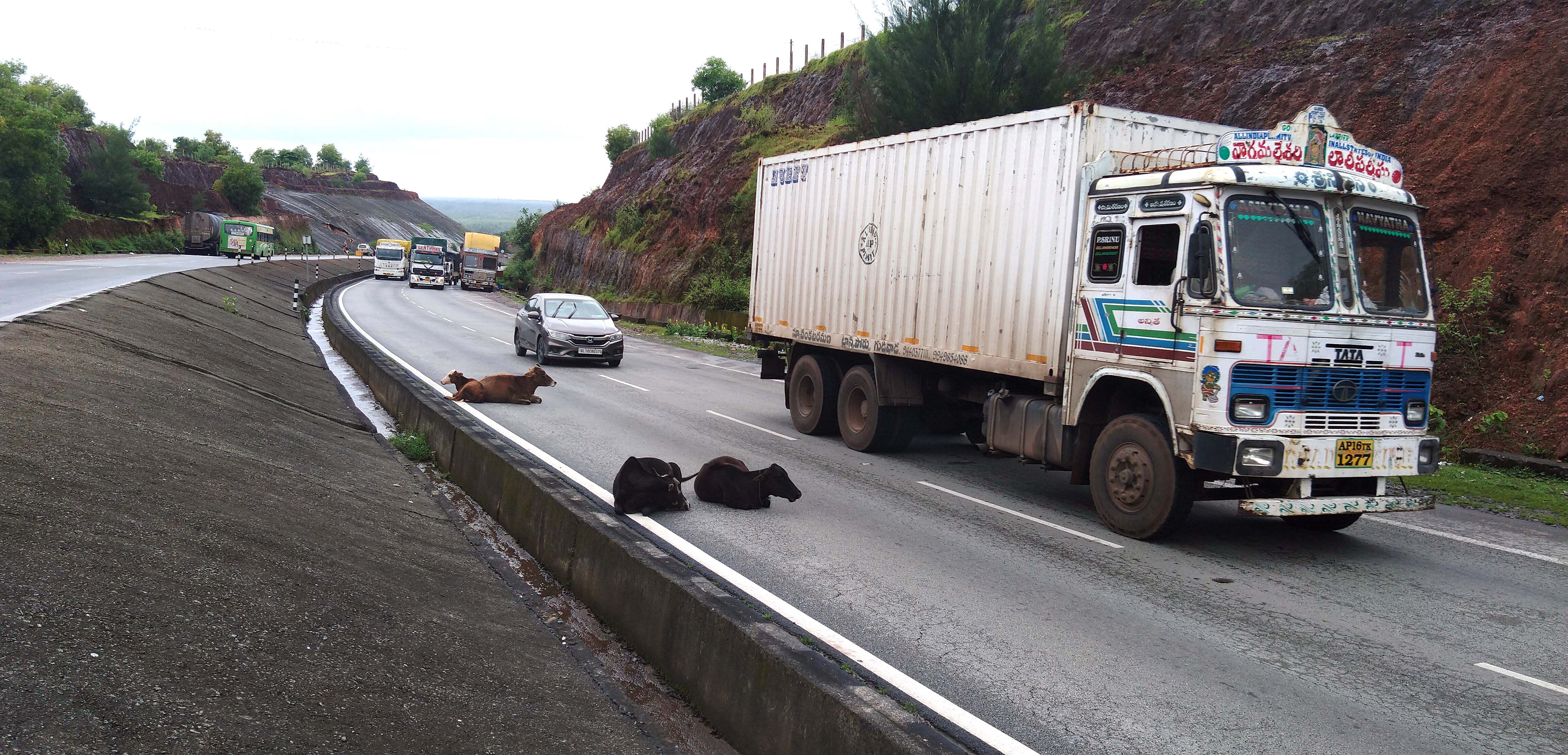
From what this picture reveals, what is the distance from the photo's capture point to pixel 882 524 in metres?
8.68

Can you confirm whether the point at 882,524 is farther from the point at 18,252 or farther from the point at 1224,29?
the point at 18,252

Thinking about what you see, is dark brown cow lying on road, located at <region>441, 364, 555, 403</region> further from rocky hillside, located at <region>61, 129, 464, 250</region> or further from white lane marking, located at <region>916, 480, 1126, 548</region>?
rocky hillside, located at <region>61, 129, 464, 250</region>

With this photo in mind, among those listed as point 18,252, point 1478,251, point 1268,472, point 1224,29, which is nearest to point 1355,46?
point 1224,29

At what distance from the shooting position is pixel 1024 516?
912 centimetres

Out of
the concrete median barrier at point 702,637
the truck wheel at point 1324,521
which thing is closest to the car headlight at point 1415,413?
the truck wheel at point 1324,521

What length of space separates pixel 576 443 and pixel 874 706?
28.5ft

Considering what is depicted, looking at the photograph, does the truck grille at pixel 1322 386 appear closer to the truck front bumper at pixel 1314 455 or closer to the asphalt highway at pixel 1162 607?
the truck front bumper at pixel 1314 455

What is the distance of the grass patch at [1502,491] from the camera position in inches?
396

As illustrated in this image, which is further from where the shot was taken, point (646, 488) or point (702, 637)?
point (646, 488)

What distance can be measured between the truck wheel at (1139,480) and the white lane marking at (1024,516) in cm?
24

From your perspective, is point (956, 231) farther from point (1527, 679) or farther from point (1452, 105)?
point (1452, 105)

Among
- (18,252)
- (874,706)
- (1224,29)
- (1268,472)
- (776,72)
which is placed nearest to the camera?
(874,706)

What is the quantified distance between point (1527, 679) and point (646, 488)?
5.92 meters

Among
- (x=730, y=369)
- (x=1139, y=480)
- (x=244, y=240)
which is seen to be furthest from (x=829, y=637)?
(x=244, y=240)
